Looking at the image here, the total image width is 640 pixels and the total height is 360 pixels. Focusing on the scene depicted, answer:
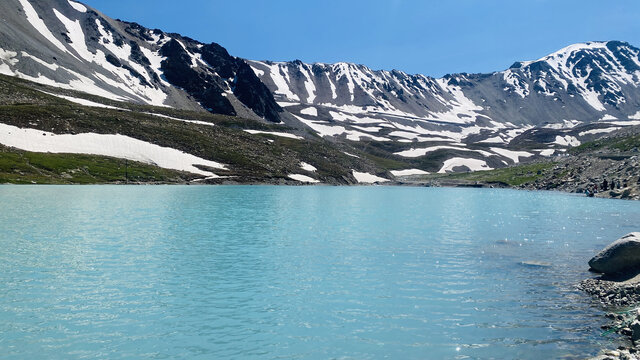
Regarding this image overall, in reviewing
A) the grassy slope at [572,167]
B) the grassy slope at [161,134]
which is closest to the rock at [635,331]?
the grassy slope at [161,134]

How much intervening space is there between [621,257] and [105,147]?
13653cm

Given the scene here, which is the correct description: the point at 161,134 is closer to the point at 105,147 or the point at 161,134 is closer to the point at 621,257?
the point at 105,147

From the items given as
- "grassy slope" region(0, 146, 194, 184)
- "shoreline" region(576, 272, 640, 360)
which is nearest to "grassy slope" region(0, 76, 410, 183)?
"grassy slope" region(0, 146, 194, 184)

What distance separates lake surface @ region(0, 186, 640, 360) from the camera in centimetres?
1509

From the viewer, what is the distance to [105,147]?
134 m

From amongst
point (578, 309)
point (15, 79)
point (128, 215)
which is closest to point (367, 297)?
point (578, 309)

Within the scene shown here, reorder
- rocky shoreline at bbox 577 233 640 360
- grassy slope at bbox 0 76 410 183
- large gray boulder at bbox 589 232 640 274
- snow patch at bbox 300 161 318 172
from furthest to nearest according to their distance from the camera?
snow patch at bbox 300 161 318 172 → grassy slope at bbox 0 76 410 183 → large gray boulder at bbox 589 232 640 274 → rocky shoreline at bbox 577 233 640 360

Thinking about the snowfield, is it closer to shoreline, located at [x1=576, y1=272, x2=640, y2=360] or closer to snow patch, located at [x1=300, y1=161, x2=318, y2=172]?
snow patch, located at [x1=300, y1=161, x2=318, y2=172]

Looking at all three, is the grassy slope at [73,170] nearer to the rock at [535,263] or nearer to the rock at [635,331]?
the rock at [535,263]

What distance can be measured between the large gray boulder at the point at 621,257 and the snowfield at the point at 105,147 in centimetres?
11923

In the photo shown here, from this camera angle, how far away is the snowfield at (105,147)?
391 ft

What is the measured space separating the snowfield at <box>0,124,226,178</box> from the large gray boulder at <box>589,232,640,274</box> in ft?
391

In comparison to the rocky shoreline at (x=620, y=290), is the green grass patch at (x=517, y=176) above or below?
above

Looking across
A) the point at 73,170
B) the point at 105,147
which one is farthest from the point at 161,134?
the point at 73,170
